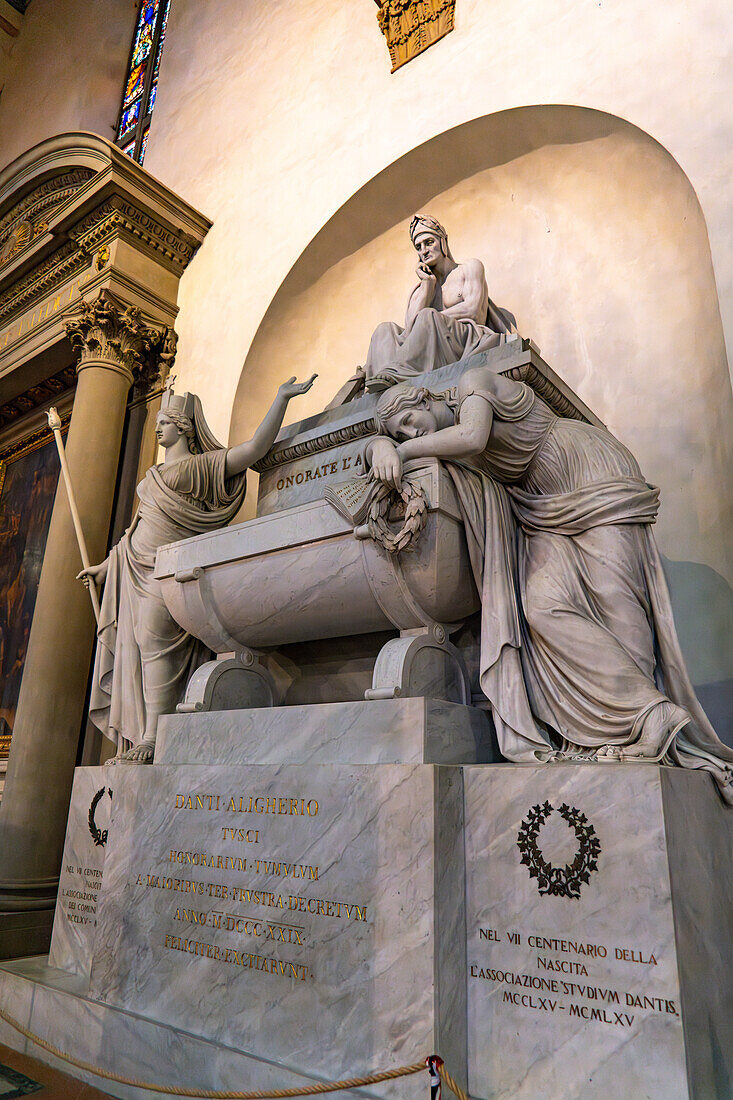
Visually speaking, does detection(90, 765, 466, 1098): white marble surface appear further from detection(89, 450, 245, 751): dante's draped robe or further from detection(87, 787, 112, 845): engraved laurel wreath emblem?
detection(89, 450, 245, 751): dante's draped robe

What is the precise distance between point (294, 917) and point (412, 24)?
637cm

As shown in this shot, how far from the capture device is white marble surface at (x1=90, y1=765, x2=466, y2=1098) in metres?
2.44

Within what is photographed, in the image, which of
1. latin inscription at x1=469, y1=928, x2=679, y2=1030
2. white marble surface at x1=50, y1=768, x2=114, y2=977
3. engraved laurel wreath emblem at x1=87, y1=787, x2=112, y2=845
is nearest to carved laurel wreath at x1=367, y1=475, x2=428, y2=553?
latin inscription at x1=469, y1=928, x2=679, y2=1030

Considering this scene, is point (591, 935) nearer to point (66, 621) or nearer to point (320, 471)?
point (320, 471)

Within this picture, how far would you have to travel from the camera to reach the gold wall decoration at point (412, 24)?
6.23 meters

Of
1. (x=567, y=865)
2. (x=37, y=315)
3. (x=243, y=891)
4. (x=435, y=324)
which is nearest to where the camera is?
(x=567, y=865)

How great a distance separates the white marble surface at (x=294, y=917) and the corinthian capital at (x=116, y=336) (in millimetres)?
4767

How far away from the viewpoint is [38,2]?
11.4 m

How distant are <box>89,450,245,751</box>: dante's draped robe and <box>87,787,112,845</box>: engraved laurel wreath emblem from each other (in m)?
0.29

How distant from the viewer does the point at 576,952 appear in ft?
7.52

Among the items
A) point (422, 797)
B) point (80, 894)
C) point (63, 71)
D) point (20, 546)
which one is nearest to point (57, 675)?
point (80, 894)

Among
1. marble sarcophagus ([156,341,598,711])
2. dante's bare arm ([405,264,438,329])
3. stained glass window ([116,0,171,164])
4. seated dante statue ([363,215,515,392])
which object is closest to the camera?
marble sarcophagus ([156,341,598,711])

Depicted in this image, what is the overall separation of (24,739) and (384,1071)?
4557 mm

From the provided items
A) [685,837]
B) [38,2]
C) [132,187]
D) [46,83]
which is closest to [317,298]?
[132,187]
